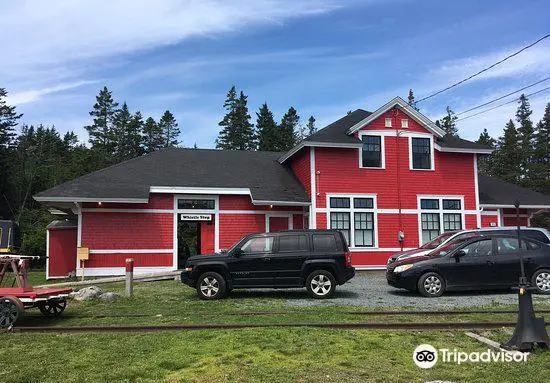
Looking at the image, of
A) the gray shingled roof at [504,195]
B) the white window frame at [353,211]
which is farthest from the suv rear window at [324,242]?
the gray shingled roof at [504,195]

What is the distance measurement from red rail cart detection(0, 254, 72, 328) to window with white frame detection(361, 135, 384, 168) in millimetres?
16293

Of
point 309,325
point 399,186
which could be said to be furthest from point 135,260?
point 309,325

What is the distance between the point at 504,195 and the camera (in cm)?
2708

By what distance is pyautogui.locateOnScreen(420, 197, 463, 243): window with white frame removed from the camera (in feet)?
79.4

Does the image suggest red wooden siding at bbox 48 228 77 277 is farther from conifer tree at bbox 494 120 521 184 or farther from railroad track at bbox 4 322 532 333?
conifer tree at bbox 494 120 521 184

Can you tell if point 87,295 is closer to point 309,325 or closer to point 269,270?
point 269,270

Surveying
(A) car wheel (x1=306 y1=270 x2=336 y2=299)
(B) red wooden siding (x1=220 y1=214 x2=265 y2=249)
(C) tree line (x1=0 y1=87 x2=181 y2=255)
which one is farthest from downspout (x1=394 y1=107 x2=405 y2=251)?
(C) tree line (x1=0 y1=87 x2=181 y2=255)

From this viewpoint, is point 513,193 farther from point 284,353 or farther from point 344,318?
point 284,353

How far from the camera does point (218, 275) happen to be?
1301 cm

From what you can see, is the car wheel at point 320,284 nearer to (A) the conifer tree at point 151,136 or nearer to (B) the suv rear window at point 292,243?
(B) the suv rear window at point 292,243

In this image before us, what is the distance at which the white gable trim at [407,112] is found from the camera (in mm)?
23688

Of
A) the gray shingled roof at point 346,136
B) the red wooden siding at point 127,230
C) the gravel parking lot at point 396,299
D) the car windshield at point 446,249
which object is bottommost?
the gravel parking lot at point 396,299

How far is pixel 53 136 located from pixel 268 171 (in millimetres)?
72648

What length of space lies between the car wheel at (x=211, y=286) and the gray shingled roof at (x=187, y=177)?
28.6 feet
